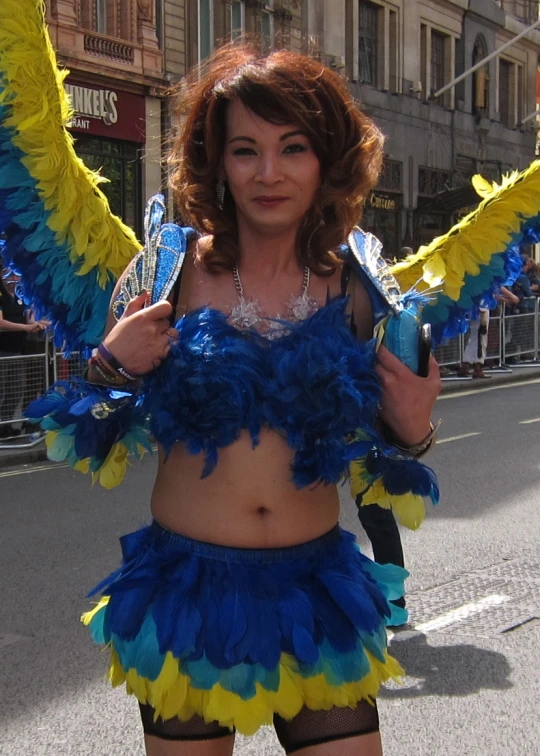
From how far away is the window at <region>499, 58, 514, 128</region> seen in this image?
35375mm

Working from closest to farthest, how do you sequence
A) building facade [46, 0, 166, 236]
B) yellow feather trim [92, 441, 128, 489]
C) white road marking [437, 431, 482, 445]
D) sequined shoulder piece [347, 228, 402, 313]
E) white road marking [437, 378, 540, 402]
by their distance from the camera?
1. sequined shoulder piece [347, 228, 402, 313]
2. yellow feather trim [92, 441, 128, 489]
3. white road marking [437, 431, 482, 445]
4. white road marking [437, 378, 540, 402]
5. building facade [46, 0, 166, 236]

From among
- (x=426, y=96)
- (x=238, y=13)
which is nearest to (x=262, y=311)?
(x=238, y=13)

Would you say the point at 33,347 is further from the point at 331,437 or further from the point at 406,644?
the point at 331,437

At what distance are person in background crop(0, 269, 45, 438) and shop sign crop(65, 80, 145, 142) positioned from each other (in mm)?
8892

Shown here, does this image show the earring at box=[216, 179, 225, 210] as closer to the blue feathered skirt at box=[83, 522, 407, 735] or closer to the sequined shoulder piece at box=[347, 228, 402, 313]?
the sequined shoulder piece at box=[347, 228, 402, 313]

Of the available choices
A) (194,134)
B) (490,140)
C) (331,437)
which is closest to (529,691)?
(331,437)

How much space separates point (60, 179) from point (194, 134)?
330 millimetres

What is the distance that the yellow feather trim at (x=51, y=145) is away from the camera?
242 centimetres

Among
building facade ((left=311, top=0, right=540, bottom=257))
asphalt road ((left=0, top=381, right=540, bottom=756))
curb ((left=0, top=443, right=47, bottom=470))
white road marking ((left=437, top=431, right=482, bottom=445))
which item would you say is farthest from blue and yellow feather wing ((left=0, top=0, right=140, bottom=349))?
building facade ((left=311, top=0, right=540, bottom=257))

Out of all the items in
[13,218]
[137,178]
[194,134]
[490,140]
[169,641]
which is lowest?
[169,641]

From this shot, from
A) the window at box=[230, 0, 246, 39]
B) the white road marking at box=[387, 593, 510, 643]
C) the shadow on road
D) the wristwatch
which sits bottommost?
the shadow on road

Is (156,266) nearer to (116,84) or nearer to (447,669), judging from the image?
(447,669)

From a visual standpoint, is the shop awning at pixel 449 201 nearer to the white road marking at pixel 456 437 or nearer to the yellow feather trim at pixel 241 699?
the white road marking at pixel 456 437

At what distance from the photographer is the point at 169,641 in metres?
2.18
